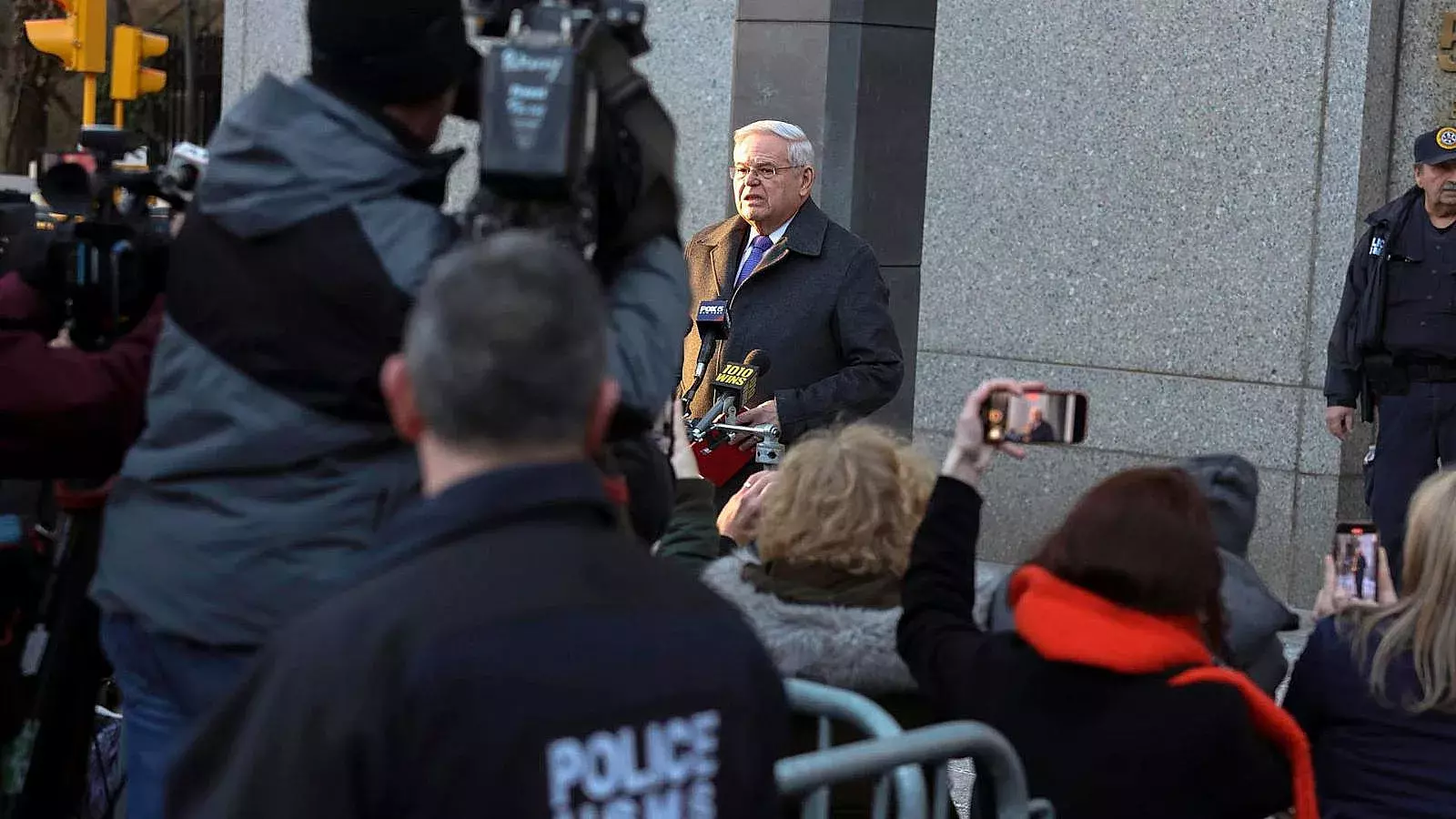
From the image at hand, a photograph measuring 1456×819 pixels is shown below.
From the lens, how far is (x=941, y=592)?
3.18m

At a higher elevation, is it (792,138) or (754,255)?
(792,138)

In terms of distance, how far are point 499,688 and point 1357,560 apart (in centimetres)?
247

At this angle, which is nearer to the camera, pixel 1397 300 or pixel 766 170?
pixel 766 170

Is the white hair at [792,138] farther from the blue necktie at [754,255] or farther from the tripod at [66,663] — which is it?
the tripod at [66,663]

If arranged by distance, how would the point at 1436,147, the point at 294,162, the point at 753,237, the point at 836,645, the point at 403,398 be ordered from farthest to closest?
the point at 1436,147, the point at 753,237, the point at 836,645, the point at 294,162, the point at 403,398

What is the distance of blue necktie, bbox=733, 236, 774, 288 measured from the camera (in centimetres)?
608

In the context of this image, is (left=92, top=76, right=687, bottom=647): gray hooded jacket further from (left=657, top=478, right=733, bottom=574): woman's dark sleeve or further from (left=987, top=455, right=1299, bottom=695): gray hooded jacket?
(left=657, top=478, right=733, bottom=574): woman's dark sleeve

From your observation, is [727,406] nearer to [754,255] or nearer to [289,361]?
[754,255]

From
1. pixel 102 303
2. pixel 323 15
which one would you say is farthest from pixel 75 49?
pixel 323 15

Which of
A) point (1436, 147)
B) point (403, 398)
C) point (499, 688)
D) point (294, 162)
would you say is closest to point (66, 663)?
point (294, 162)

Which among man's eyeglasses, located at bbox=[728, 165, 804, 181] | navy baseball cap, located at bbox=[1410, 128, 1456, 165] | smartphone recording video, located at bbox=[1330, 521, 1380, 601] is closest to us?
smartphone recording video, located at bbox=[1330, 521, 1380, 601]

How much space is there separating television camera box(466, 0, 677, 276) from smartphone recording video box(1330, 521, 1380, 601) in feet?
5.21

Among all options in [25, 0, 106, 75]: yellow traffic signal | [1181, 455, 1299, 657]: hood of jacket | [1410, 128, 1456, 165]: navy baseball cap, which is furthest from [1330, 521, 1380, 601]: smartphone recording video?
[1410, 128, 1456, 165]: navy baseball cap

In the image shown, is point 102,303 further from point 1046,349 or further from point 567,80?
point 1046,349
